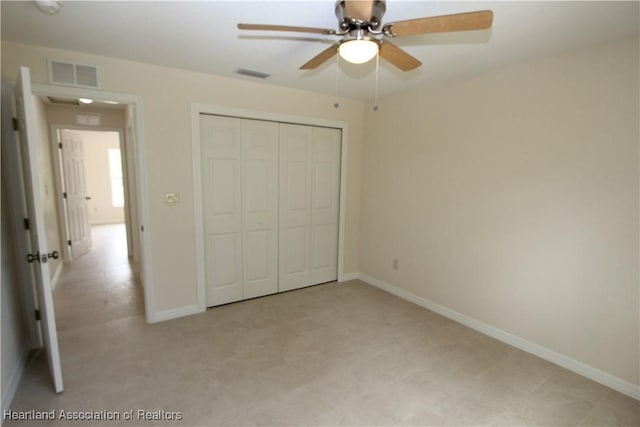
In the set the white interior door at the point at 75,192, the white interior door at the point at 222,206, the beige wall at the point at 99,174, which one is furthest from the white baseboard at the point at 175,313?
the beige wall at the point at 99,174

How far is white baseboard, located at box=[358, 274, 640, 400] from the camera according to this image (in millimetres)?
2215

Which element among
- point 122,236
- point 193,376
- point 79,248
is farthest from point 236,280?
point 122,236

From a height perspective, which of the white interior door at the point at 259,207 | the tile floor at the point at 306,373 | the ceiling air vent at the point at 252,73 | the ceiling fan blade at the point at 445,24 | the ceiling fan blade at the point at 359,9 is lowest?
the tile floor at the point at 306,373

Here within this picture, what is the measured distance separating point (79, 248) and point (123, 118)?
7.76 ft

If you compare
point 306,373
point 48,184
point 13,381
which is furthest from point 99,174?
point 306,373

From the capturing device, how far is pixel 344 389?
217 centimetres

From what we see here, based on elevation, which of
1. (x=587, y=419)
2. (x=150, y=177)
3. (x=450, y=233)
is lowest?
(x=587, y=419)

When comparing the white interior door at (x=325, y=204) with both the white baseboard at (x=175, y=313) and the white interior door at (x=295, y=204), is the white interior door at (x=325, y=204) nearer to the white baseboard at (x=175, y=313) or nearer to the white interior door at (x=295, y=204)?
the white interior door at (x=295, y=204)

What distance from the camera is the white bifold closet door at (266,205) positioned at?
328 cm

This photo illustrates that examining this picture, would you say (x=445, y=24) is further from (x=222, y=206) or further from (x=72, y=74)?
(x=72, y=74)

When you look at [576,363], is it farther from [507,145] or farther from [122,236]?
[122,236]

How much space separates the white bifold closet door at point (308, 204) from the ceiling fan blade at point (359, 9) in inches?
86.8

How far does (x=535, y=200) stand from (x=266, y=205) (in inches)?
103

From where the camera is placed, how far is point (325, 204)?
406cm
